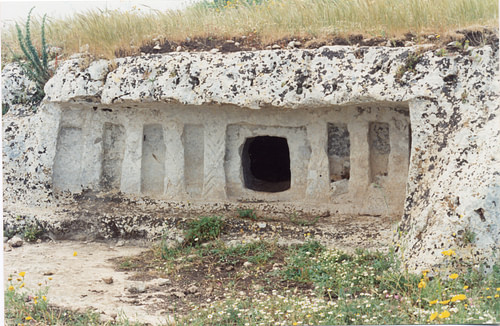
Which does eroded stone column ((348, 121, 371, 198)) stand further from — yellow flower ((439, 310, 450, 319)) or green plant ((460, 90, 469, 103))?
yellow flower ((439, 310, 450, 319))

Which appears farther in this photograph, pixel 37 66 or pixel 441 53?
pixel 37 66

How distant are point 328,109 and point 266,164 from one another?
1.97 m

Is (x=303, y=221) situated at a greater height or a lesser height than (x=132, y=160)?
lesser

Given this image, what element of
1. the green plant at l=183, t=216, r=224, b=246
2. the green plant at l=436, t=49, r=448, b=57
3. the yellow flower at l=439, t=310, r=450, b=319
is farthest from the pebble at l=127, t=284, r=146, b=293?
the green plant at l=436, t=49, r=448, b=57

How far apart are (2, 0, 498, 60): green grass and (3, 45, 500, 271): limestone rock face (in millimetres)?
373

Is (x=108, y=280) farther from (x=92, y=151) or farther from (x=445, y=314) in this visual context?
(x=445, y=314)

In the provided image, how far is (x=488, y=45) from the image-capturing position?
482 cm

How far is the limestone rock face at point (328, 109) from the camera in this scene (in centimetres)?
441

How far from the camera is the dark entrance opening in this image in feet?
22.4

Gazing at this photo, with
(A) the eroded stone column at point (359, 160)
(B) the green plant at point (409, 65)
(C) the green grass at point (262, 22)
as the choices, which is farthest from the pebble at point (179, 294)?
(C) the green grass at point (262, 22)

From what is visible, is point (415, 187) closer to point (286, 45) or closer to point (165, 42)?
point (286, 45)

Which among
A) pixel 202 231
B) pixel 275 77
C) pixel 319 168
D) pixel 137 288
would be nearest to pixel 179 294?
pixel 137 288

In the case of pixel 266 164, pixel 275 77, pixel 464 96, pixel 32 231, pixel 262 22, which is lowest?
pixel 32 231

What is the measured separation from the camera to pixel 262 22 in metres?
6.04
